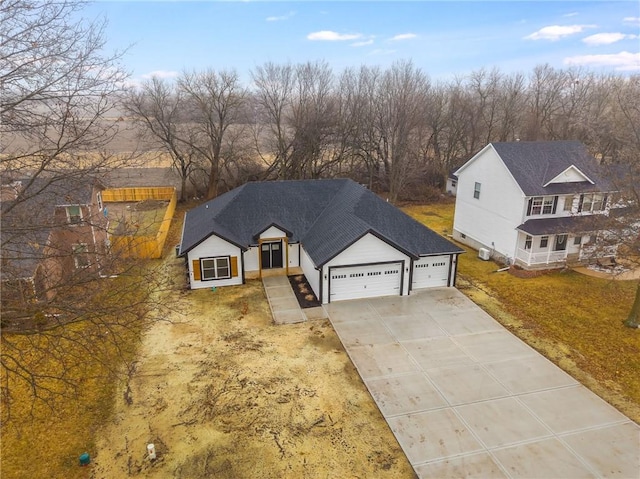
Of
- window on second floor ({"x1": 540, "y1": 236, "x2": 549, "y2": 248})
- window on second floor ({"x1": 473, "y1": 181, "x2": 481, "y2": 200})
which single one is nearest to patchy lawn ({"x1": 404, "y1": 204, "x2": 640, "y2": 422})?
window on second floor ({"x1": 540, "y1": 236, "x2": 549, "y2": 248})

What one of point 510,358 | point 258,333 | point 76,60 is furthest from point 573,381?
point 76,60

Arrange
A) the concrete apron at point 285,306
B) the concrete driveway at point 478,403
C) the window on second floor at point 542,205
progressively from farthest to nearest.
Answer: the window on second floor at point 542,205, the concrete apron at point 285,306, the concrete driveway at point 478,403

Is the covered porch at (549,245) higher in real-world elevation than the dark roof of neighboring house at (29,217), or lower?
lower

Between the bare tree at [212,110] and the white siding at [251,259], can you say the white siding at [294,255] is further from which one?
the bare tree at [212,110]

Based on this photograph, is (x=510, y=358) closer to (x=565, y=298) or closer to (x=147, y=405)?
(x=565, y=298)

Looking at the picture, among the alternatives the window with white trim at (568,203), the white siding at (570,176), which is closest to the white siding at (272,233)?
the white siding at (570,176)

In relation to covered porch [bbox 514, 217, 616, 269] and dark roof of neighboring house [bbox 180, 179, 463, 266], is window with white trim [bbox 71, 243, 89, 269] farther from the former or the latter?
covered porch [bbox 514, 217, 616, 269]
